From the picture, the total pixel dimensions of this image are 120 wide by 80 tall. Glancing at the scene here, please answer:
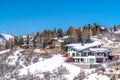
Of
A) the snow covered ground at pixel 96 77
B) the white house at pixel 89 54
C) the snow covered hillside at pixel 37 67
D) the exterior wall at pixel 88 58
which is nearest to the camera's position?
the snow covered ground at pixel 96 77

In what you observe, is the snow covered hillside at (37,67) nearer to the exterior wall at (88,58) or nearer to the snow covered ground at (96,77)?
the snow covered ground at (96,77)


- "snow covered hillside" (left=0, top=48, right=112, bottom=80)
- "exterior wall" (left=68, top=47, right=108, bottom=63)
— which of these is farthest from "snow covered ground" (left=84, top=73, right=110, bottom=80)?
"exterior wall" (left=68, top=47, right=108, bottom=63)

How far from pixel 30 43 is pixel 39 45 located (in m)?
6.35

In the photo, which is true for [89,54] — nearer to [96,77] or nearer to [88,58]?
[88,58]

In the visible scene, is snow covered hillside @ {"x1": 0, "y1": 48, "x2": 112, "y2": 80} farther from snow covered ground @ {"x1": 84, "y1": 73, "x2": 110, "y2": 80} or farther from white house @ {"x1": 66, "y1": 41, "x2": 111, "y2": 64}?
white house @ {"x1": 66, "y1": 41, "x2": 111, "y2": 64}

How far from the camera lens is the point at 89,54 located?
247 ft

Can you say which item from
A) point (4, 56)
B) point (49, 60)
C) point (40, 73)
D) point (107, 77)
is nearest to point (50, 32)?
point (4, 56)

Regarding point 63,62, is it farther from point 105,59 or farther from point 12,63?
point 12,63

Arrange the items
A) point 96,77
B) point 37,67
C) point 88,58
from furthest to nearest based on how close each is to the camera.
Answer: point 88,58 → point 37,67 → point 96,77

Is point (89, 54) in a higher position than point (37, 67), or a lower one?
higher

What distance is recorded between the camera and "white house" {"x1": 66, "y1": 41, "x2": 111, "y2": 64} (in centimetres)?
7406

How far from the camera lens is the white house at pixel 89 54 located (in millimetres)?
74056

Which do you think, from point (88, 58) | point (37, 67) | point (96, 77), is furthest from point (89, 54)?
point (96, 77)

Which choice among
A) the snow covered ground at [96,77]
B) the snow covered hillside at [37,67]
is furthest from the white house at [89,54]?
the snow covered ground at [96,77]
